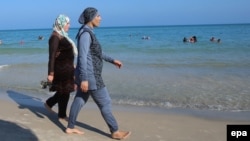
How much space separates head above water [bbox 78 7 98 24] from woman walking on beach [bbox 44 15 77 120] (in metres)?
0.61

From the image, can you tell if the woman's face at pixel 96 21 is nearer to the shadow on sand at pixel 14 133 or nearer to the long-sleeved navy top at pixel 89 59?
the long-sleeved navy top at pixel 89 59

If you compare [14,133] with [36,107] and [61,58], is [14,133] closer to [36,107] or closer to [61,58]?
[61,58]

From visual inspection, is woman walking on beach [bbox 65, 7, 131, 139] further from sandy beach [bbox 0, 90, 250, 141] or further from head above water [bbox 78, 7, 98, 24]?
sandy beach [bbox 0, 90, 250, 141]

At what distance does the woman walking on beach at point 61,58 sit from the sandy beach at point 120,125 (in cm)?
61

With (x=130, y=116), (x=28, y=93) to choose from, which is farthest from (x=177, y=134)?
(x=28, y=93)

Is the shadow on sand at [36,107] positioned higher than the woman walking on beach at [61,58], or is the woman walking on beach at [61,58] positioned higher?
the woman walking on beach at [61,58]

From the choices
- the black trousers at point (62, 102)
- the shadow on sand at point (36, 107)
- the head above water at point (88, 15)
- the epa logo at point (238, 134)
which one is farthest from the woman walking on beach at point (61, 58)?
the epa logo at point (238, 134)

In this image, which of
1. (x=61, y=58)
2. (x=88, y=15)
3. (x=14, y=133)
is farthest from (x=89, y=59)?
(x=14, y=133)

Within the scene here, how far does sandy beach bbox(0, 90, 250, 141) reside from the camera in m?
4.78

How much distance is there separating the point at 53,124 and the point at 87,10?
1912 mm

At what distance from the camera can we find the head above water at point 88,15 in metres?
4.33

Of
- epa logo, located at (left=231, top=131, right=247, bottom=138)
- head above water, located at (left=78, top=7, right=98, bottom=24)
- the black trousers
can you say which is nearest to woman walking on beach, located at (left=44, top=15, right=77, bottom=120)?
the black trousers

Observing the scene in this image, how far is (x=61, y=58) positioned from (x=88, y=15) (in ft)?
3.13

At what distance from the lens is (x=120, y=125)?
5488 mm
